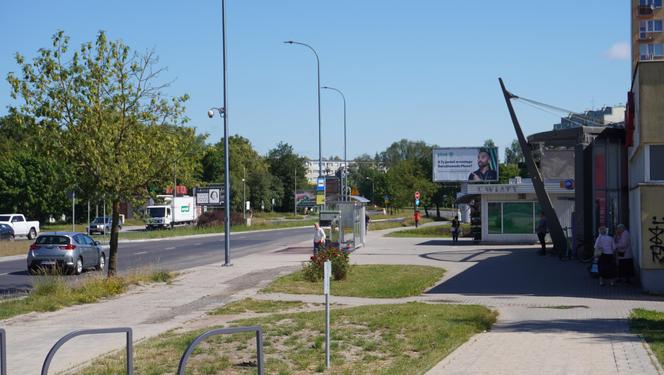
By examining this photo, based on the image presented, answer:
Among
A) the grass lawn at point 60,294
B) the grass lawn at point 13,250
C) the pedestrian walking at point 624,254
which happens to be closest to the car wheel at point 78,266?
the grass lawn at point 60,294

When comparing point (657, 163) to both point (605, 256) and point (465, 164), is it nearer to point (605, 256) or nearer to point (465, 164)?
point (605, 256)

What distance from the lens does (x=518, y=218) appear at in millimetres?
45500

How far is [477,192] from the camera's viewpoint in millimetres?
45312

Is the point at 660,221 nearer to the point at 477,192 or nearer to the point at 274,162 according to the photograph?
the point at 477,192

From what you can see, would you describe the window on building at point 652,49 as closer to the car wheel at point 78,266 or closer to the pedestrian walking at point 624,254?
the pedestrian walking at point 624,254

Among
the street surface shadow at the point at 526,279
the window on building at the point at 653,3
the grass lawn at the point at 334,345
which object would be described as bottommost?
the street surface shadow at the point at 526,279

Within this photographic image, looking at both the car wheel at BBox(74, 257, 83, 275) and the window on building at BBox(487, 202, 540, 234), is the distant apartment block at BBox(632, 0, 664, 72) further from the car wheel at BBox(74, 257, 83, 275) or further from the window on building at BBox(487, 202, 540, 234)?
the car wheel at BBox(74, 257, 83, 275)

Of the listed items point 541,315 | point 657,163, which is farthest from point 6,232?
point 541,315

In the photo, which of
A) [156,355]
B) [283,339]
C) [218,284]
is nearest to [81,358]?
[156,355]

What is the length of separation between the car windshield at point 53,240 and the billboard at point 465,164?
152ft

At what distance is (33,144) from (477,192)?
90.8 feet


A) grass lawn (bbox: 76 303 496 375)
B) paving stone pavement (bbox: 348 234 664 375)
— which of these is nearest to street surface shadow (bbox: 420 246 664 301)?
paving stone pavement (bbox: 348 234 664 375)

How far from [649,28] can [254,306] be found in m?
57.4

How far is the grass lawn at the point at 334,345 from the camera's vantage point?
35.2ft
